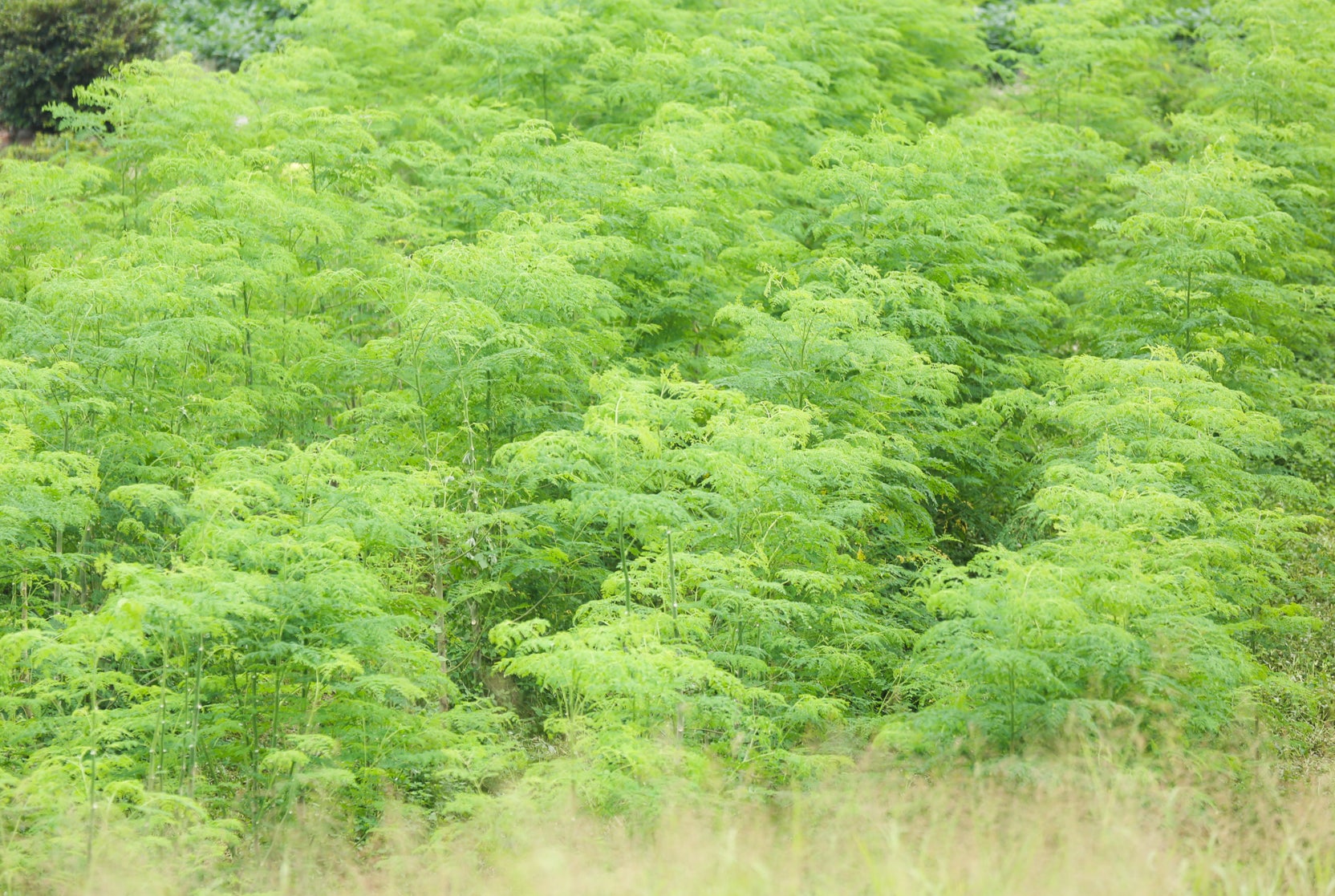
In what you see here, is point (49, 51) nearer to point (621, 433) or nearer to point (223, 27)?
point (223, 27)

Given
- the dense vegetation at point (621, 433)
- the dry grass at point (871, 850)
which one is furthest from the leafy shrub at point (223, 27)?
the dry grass at point (871, 850)

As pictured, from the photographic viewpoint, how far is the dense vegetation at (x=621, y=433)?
5703 millimetres

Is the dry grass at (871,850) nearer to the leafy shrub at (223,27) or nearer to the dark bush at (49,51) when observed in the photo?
the dark bush at (49,51)

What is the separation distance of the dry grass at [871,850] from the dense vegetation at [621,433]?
0.27m

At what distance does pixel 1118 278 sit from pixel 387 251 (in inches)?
221

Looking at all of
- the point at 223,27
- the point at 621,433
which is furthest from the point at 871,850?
the point at 223,27

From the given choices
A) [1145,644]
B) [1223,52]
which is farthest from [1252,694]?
[1223,52]

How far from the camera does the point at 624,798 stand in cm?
516

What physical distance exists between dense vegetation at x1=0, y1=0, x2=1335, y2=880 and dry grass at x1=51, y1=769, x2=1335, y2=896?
0.27 metres

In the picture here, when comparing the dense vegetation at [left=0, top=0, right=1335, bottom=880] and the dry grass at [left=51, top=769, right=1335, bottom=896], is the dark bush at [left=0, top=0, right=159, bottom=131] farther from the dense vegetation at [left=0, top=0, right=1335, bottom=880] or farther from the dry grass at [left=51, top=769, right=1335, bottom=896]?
the dry grass at [left=51, top=769, right=1335, bottom=896]

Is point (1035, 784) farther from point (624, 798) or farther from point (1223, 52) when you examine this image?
point (1223, 52)

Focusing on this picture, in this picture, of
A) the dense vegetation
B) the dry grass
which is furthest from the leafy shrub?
the dry grass

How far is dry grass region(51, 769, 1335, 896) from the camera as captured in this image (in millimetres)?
3973

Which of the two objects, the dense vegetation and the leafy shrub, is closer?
the dense vegetation
